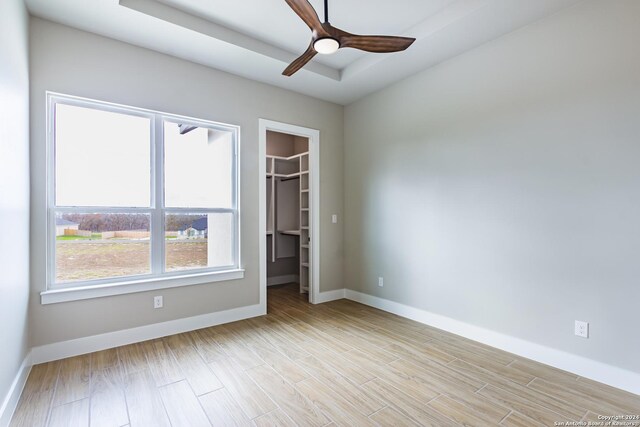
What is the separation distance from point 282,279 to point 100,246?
307 cm

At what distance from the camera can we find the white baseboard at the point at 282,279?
5243 mm

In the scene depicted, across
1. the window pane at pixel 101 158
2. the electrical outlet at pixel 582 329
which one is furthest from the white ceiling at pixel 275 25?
the electrical outlet at pixel 582 329

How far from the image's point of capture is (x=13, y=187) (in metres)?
1.93

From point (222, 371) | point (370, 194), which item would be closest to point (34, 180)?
point (222, 371)

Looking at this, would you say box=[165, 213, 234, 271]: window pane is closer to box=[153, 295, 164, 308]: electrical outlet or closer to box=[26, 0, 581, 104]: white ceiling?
box=[153, 295, 164, 308]: electrical outlet

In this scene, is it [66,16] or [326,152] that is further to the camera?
[326,152]

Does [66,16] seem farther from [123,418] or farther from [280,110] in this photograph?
[123,418]

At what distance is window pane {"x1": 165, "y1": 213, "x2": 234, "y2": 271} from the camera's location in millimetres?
3141

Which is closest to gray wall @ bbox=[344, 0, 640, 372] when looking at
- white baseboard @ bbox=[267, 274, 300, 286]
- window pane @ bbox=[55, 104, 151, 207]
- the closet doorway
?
the closet doorway

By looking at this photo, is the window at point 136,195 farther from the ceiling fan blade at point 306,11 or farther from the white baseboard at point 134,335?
the ceiling fan blade at point 306,11

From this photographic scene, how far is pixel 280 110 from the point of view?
3.81 m

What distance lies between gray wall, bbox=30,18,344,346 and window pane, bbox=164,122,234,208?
0.60 feet

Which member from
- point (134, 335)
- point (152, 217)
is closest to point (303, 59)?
point (152, 217)

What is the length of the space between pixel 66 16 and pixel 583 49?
4.01 metres
